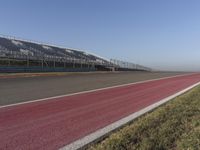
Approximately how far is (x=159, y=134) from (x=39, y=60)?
58701 millimetres

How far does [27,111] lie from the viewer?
9.41 metres

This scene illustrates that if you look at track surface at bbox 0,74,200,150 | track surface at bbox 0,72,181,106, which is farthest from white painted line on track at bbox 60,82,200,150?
track surface at bbox 0,72,181,106

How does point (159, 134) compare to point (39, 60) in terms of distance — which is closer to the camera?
point (159, 134)

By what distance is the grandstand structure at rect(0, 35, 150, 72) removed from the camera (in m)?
54.2

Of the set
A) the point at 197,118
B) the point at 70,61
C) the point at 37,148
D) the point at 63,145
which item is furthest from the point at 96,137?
the point at 70,61

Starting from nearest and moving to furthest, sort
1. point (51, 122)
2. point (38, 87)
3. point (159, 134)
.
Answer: point (159, 134), point (51, 122), point (38, 87)

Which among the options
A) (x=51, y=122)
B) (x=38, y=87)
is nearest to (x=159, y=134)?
(x=51, y=122)

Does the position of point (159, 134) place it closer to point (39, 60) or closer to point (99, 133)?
point (99, 133)

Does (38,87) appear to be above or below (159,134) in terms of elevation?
below

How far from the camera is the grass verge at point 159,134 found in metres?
5.46

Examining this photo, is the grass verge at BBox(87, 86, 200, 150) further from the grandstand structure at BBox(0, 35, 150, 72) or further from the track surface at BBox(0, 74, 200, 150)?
the grandstand structure at BBox(0, 35, 150, 72)

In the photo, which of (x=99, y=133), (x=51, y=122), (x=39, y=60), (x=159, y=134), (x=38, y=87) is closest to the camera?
(x=159, y=134)

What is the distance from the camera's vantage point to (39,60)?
63.0 metres

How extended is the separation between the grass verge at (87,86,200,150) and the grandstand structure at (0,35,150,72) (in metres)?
40.7
